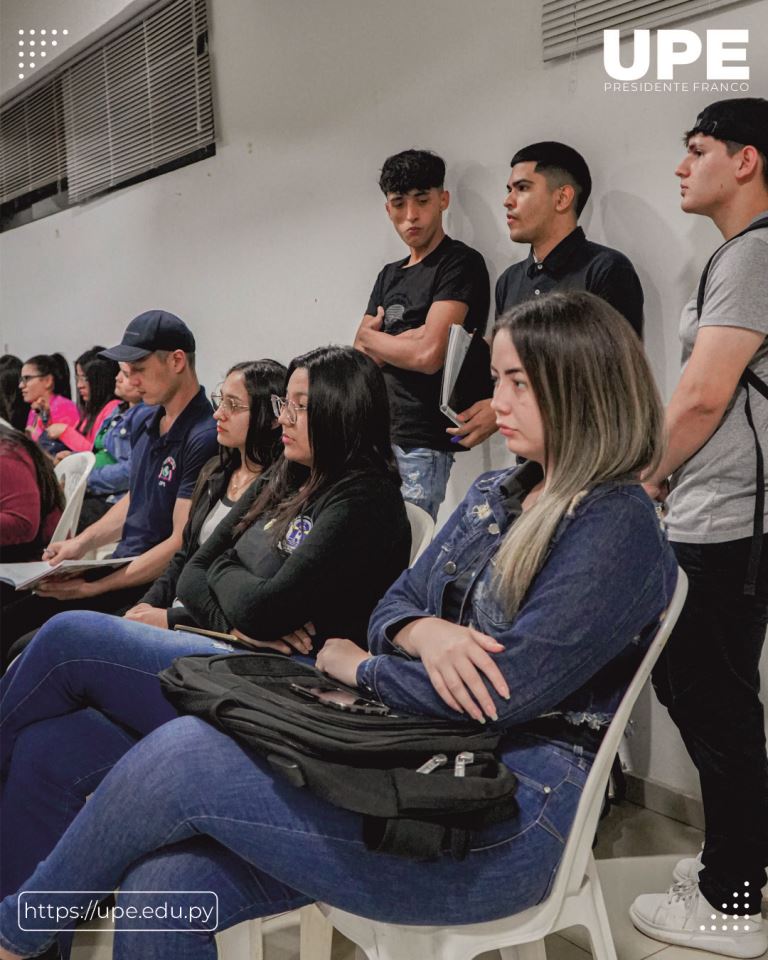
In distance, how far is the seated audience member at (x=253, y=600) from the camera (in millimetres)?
1632

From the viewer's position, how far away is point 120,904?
1147 mm

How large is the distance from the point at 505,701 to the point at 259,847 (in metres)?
0.33

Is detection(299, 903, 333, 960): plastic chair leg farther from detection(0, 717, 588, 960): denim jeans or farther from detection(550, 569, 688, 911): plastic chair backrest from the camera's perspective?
detection(550, 569, 688, 911): plastic chair backrest

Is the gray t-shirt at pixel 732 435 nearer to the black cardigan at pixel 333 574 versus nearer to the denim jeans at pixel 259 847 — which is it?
the black cardigan at pixel 333 574

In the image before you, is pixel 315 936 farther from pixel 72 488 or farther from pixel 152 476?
pixel 72 488

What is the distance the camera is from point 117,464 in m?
3.64

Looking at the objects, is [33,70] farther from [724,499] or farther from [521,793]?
[521,793]

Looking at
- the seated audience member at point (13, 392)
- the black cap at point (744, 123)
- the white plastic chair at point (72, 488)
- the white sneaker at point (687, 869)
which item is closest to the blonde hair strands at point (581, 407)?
the black cap at point (744, 123)

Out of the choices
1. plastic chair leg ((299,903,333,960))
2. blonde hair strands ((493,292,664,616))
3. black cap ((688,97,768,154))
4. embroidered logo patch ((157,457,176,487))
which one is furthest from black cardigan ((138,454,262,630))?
black cap ((688,97,768,154))

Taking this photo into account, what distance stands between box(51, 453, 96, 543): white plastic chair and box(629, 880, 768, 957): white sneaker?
6.46 feet

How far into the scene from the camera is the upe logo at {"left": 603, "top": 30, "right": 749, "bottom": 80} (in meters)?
2.20

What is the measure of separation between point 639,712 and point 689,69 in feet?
5.25

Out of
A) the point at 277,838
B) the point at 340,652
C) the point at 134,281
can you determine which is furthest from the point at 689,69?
the point at 134,281

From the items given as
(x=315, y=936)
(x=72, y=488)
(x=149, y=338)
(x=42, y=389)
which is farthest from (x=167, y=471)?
(x=42, y=389)
